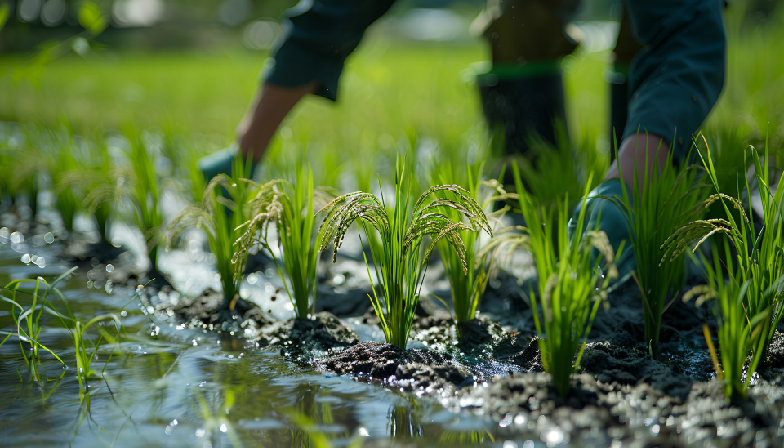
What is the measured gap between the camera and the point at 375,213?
1.25 m

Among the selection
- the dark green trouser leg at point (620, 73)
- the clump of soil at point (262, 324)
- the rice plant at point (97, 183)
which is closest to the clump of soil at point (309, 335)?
the clump of soil at point (262, 324)

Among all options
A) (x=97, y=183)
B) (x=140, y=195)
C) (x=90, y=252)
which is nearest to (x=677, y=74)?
(x=140, y=195)

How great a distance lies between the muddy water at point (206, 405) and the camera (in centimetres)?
93

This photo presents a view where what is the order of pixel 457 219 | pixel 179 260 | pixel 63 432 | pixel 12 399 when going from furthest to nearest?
pixel 179 260, pixel 457 219, pixel 12 399, pixel 63 432

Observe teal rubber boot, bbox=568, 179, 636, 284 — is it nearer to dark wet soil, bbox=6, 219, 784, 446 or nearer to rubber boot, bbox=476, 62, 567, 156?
dark wet soil, bbox=6, 219, 784, 446

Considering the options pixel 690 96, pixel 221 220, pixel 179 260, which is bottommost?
pixel 179 260

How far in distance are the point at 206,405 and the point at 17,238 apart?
1.62 metres

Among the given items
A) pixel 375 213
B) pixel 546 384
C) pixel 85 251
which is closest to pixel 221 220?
pixel 375 213

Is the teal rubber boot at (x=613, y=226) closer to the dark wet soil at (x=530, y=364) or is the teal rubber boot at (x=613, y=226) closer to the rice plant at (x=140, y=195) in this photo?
the dark wet soil at (x=530, y=364)

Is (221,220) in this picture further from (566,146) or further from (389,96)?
(389,96)

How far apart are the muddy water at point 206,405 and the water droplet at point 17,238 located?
0.98 m

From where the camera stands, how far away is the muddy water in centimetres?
93

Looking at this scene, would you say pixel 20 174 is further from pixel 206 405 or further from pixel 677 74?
pixel 677 74

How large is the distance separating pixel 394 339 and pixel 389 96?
16.8ft
